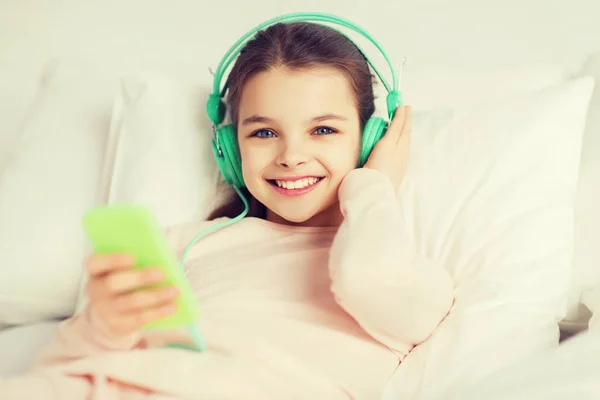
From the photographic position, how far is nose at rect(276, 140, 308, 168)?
837 mm

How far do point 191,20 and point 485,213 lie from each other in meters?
0.93

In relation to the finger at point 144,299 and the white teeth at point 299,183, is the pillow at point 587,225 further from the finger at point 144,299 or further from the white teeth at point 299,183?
the finger at point 144,299

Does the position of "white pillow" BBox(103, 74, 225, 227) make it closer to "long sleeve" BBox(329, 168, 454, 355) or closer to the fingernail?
"long sleeve" BBox(329, 168, 454, 355)

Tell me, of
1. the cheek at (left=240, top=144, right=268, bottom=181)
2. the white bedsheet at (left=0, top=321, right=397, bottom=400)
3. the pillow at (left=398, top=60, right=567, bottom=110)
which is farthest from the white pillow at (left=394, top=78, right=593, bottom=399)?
the white bedsheet at (left=0, top=321, right=397, bottom=400)

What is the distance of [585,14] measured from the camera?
114 centimetres

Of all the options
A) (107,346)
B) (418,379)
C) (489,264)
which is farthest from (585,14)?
(107,346)

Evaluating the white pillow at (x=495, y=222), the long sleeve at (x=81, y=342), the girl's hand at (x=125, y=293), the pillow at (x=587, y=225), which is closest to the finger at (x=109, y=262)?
the girl's hand at (x=125, y=293)

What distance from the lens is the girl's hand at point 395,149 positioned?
34.6 inches

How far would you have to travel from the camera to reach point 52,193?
1.03 meters

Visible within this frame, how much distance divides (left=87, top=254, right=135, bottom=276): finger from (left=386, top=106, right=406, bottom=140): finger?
19.3 inches

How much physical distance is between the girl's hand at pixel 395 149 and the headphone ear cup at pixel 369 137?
0.01 meters

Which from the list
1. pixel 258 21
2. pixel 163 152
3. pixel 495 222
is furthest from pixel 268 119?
pixel 258 21

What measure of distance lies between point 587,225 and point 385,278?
40 cm

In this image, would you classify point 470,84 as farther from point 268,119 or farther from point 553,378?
point 553,378
